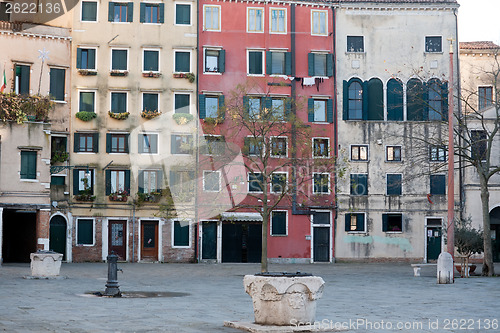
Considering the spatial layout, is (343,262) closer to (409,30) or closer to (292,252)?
(292,252)

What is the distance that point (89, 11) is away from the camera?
4941cm

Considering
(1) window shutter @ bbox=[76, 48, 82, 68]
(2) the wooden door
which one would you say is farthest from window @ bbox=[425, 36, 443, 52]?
(1) window shutter @ bbox=[76, 48, 82, 68]

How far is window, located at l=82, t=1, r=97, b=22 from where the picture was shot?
4934 cm

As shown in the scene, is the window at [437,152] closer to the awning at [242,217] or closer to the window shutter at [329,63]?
the window shutter at [329,63]

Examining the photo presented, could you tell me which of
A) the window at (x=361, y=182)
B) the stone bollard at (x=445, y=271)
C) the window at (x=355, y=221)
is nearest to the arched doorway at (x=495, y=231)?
the window at (x=361, y=182)

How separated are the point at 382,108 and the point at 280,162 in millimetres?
7789

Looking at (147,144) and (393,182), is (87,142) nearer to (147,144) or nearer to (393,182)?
(147,144)

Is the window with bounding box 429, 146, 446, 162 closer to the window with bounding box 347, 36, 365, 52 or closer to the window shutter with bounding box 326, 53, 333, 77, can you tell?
the window with bounding box 347, 36, 365, 52

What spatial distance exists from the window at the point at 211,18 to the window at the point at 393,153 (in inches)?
528

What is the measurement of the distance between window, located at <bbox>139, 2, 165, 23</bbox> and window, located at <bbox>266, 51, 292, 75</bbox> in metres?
7.08

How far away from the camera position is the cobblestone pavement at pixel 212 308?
13195 mm

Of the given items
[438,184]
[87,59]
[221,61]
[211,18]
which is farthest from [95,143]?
[438,184]

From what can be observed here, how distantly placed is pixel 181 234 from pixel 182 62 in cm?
1072

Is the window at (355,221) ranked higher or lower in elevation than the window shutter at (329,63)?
lower
